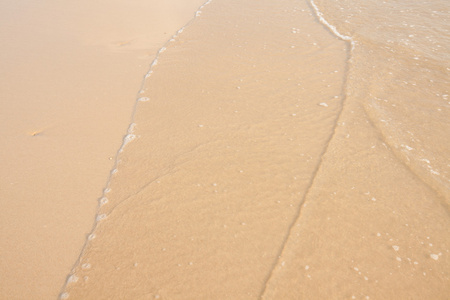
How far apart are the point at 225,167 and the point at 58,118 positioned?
276 cm

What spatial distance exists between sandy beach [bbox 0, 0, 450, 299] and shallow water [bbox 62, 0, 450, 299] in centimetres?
2

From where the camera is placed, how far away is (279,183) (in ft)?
12.5

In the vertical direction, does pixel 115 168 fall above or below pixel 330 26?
below

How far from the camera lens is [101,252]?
3137 millimetres

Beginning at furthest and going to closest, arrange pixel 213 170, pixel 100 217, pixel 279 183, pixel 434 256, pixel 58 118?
1. pixel 58 118
2. pixel 213 170
3. pixel 279 183
4. pixel 100 217
5. pixel 434 256

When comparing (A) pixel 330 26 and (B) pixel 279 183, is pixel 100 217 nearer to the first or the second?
(B) pixel 279 183

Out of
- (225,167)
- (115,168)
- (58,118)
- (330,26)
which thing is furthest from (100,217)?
(330,26)

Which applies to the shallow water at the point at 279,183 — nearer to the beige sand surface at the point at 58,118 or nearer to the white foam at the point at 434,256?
the white foam at the point at 434,256

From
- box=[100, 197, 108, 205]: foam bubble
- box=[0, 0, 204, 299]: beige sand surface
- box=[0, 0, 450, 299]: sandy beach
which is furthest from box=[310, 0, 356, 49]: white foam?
box=[100, 197, 108, 205]: foam bubble

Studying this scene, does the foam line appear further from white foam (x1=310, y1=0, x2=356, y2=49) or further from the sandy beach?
white foam (x1=310, y1=0, x2=356, y2=49)

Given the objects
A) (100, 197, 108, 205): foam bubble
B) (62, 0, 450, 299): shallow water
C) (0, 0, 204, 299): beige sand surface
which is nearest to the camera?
(62, 0, 450, 299): shallow water

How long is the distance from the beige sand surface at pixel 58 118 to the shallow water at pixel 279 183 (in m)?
0.29

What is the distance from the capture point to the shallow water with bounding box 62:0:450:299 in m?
2.89

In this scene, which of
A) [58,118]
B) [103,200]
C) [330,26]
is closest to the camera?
[103,200]
